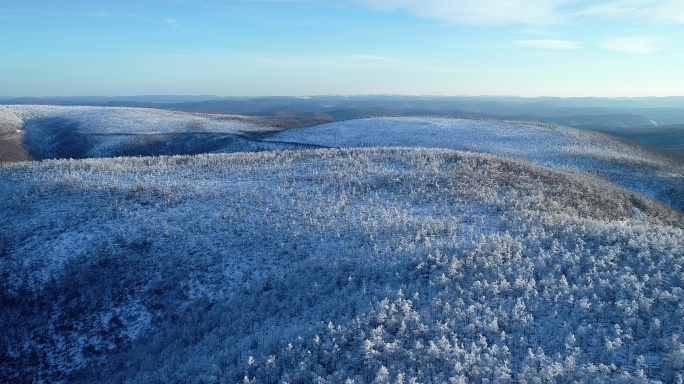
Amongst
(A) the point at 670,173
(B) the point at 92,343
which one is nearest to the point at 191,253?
(B) the point at 92,343

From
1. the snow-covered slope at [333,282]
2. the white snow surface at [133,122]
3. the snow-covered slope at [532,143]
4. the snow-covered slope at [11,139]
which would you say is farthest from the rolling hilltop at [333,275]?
the white snow surface at [133,122]

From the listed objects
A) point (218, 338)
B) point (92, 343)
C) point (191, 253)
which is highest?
point (191, 253)

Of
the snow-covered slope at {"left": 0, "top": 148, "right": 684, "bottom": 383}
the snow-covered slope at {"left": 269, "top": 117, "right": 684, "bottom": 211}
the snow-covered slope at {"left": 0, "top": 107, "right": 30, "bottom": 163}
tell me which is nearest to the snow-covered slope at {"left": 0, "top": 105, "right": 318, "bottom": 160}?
the snow-covered slope at {"left": 0, "top": 107, "right": 30, "bottom": 163}

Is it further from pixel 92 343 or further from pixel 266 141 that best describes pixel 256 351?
pixel 266 141

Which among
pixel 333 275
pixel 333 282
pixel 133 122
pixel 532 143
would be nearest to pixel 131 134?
pixel 133 122

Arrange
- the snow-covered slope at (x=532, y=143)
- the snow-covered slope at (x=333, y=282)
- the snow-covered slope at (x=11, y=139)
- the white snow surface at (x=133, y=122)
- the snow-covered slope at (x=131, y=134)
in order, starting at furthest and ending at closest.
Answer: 1. the white snow surface at (x=133, y=122)
2. the snow-covered slope at (x=131, y=134)
3. the snow-covered slope at (x=11, y=139)
4. the snow-covered slope at (x=532, y=143)
5. the snow-covered slope at (x=333, y=282)

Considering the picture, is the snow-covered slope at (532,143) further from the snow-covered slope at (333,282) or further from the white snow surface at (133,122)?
the snow-covered slope at (333,282)

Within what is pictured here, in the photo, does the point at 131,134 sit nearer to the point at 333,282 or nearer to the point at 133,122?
the point at 133,122
